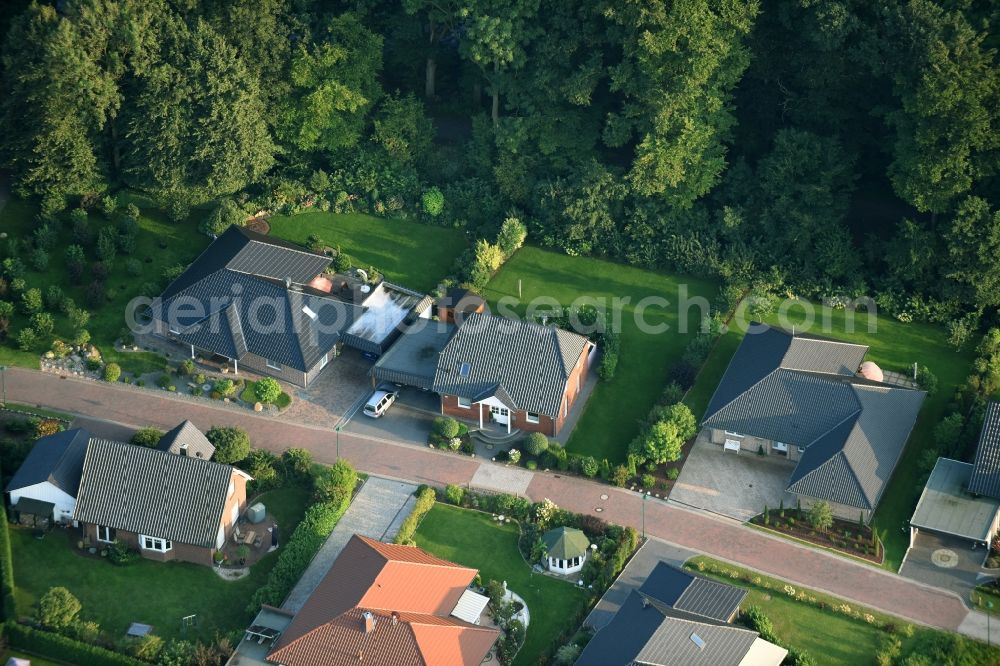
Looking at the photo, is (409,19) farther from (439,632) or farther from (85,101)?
(439,632)

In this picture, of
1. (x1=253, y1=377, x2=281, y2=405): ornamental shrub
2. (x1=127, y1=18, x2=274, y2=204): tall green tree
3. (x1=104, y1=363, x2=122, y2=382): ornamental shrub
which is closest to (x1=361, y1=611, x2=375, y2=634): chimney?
(x1=253, y1=377, x2=281, y2=405): ornamental shrub

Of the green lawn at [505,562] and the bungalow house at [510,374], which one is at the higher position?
the bungalow house at [510,374]

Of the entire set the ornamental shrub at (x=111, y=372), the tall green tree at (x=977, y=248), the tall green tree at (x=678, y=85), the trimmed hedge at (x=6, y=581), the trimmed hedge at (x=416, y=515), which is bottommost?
the trimmed hedge at (x=6, y=581)

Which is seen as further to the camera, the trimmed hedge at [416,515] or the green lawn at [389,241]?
the green lawn at [389,241]

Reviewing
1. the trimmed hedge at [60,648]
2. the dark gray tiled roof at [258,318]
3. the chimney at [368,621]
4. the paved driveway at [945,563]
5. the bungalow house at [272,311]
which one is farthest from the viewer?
the bungalow house at [272,311]

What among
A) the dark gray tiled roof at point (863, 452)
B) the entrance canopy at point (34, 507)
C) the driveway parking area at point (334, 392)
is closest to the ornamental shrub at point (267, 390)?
the driveway parking area at point (334, 392)

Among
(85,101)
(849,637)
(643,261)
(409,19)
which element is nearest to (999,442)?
(849,637)

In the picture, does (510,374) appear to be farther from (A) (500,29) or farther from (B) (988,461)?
(B) (988,461)

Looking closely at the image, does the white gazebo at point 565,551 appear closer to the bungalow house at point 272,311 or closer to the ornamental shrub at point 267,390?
the bungalow house at point 272,311
